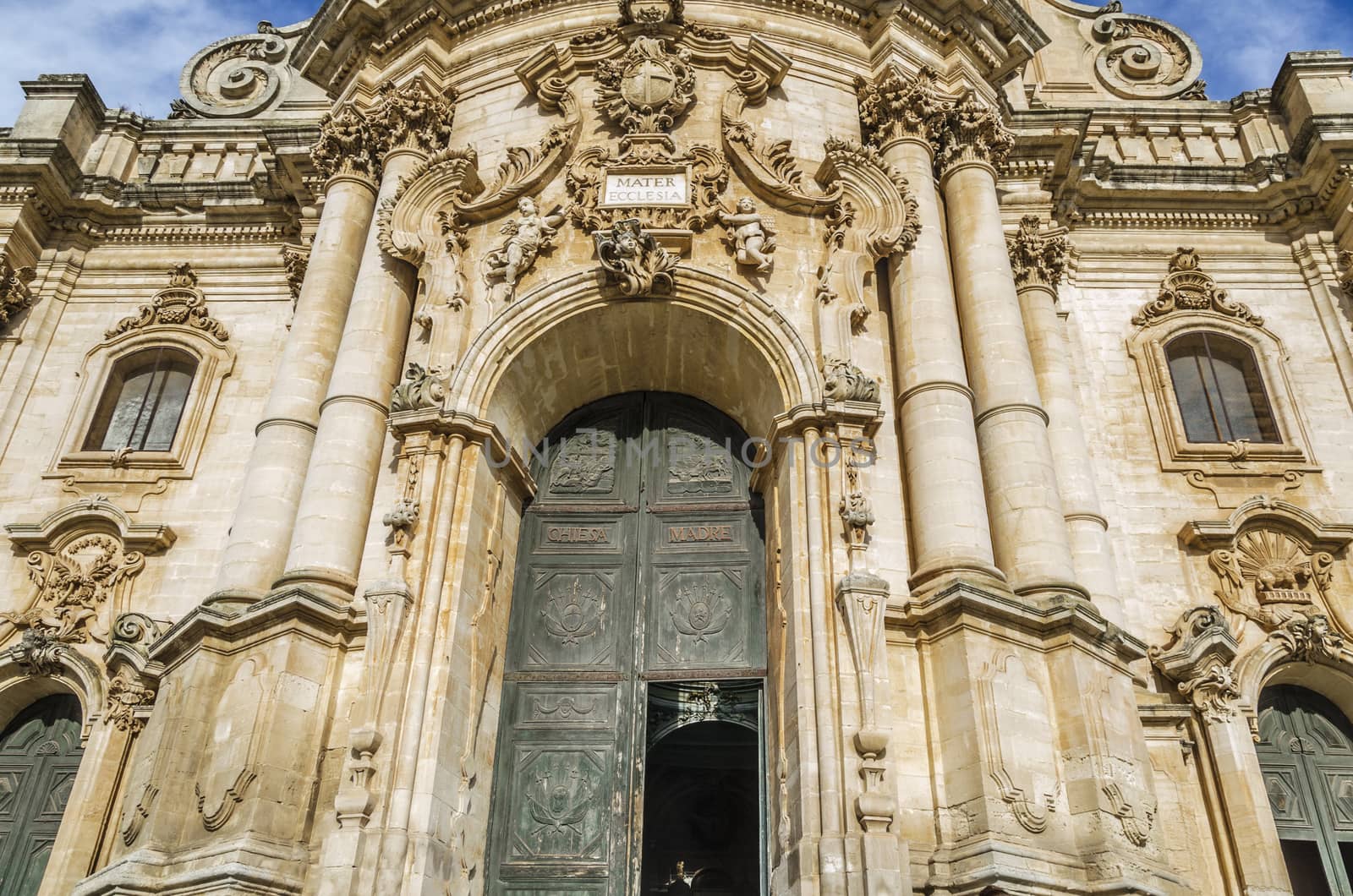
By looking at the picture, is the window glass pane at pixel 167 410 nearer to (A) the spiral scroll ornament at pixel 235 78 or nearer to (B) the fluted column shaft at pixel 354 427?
(B) the fluted column shaft at pixel 354 427

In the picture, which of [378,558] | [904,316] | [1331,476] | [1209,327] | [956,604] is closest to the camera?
[956,604]

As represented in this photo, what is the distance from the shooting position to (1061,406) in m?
13.2

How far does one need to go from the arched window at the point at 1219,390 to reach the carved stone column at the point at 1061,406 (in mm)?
1820

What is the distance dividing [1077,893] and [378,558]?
6.75 meters

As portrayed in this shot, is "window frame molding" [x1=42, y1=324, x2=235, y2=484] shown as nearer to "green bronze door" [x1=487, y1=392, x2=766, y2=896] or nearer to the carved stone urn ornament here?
"green bronze door" [x1=487, y1=392, x2=766, y2=896]

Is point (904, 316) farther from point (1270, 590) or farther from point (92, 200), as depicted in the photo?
point (92, 200)

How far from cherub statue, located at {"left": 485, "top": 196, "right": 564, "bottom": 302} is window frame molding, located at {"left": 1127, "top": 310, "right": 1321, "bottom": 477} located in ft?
26.5

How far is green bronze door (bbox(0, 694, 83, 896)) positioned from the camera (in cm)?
1243

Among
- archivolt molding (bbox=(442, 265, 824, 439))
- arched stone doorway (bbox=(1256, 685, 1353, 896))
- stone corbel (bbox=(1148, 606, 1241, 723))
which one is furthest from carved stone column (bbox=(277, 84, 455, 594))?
arched stone doorway (bbox=(1256, 685, 1353, 896))

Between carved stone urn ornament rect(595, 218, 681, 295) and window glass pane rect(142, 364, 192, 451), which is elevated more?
window glass pane rect(142, 364, 192, 451)

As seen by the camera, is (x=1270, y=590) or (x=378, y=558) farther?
(x=1270, y=590)

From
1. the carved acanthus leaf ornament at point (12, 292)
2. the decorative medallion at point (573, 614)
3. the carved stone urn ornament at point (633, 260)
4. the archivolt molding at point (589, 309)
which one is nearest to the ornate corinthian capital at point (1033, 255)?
the archivolt molding at point (589, 309)

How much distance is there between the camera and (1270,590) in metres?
12.8

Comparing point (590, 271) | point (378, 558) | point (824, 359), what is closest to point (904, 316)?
point (824, 359)
